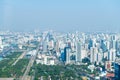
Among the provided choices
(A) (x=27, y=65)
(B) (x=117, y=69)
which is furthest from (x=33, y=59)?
(B) (x=117, y=69)

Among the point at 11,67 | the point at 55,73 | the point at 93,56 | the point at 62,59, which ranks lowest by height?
the point at 55,73

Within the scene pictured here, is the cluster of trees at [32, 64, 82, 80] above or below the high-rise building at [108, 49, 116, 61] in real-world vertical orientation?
below

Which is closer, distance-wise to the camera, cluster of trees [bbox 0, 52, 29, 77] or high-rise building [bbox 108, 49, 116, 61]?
cluster of trees [bbox 0, 52, 29, 77]

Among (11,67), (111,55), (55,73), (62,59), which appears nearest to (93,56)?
(111,55)

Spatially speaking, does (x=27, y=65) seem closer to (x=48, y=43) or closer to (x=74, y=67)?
(x=74, y=67)

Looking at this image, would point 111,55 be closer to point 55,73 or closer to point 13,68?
point 55,73

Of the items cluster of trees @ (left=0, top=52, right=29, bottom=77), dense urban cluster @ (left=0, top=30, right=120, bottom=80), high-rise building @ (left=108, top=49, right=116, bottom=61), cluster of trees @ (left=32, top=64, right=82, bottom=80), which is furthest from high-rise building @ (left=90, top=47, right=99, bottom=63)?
cluster of trees @ (left=0, top=52, right=29, bottom=77)

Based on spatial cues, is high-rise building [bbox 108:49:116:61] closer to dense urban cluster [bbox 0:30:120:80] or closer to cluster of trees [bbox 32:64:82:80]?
dense urban cluster [bbox 0:30:120:80]

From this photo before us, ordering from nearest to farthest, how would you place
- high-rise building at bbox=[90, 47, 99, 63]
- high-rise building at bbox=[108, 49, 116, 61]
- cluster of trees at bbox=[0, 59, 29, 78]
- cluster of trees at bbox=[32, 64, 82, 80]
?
cluster of trees at bbox=[32, 64, 82, 80] < cluster of trees at bbox=[0, 59, 29, 78] < high-rise building at bbox=[108, 49, 116, 61] < high-rise building at bbox=[90, 47, 99, 63]

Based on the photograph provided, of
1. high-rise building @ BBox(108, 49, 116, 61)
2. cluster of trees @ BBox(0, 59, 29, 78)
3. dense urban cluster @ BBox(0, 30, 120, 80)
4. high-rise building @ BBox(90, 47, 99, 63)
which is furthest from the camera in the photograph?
high-rise building @ BBox(90, 47, 99, 63)
